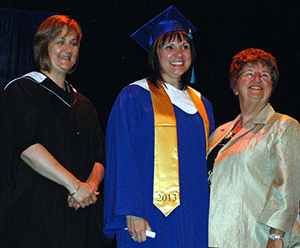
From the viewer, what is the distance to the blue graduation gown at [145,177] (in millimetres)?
2102

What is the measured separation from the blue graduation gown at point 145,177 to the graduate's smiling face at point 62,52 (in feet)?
1.17

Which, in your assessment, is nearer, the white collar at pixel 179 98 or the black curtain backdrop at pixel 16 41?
the white collar at pixel 179 98

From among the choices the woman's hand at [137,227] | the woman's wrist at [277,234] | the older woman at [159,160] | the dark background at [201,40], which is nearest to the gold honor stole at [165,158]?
the older woman at [159,160]

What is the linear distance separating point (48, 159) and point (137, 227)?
548mm

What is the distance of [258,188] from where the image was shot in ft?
7.04

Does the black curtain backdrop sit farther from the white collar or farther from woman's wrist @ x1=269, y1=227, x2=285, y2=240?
woman's wrist @ x1=269, y1=227, x2=285, y2=240

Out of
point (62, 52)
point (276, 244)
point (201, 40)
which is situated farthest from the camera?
point (201, 40)

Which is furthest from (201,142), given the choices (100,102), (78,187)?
(100,102)

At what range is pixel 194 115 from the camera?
94.5 inches

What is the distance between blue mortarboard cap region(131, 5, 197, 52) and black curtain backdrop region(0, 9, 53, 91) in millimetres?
1256

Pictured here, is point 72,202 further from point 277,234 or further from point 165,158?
point 277,234

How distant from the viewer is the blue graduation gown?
2.10 metres

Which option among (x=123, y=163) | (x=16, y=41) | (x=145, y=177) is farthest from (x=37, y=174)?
(x=16, y=41)

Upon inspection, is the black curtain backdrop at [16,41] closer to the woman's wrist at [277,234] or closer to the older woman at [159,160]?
the older woman at [159,160]
